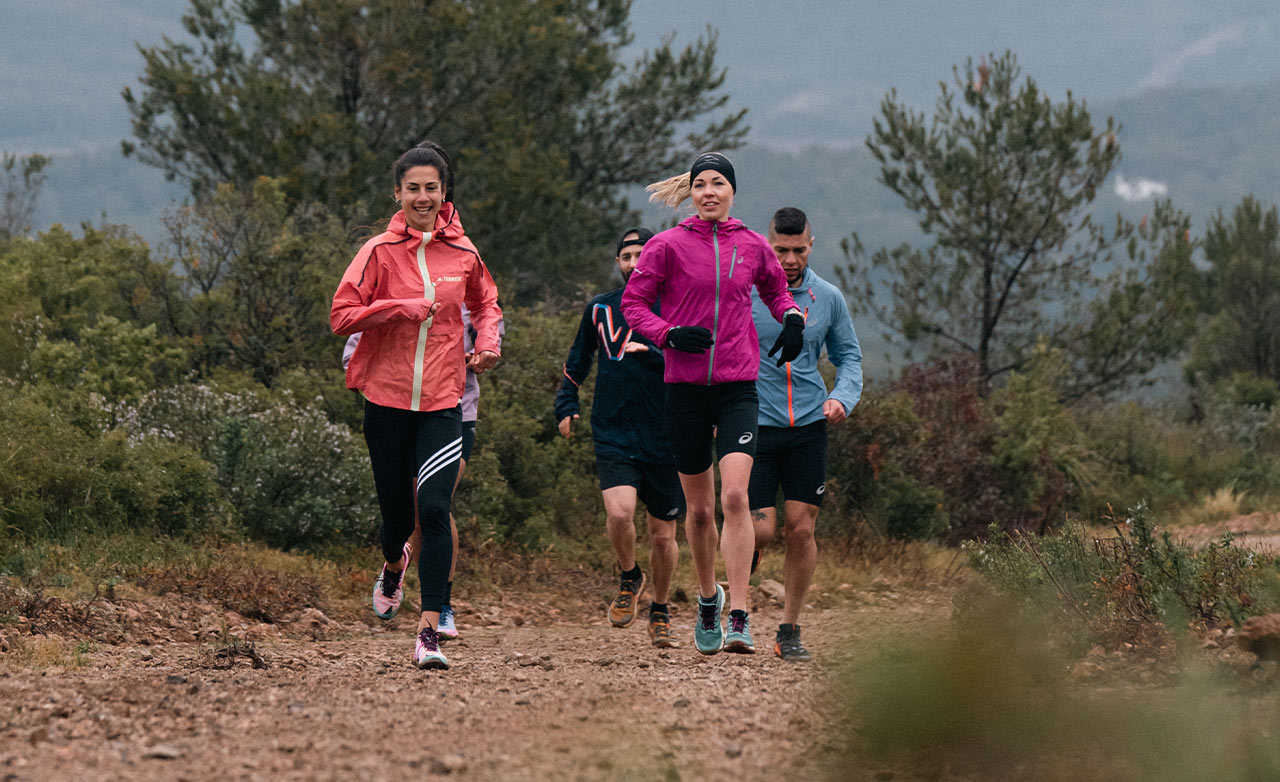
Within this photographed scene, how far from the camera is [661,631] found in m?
7.17

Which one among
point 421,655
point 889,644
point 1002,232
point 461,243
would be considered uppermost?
point 1002,232

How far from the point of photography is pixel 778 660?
6320 millimetres

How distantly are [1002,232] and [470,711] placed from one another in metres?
20.5

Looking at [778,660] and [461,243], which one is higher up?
[461,243]

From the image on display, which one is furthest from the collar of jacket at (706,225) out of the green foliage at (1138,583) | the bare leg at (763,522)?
the green foliage at (1138,583)

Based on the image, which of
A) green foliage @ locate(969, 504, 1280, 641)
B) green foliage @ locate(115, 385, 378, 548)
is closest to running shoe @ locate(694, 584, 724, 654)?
green foliage @ locate(969, 504, 1280, 641)

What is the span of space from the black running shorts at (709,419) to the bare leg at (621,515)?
822 millimetres

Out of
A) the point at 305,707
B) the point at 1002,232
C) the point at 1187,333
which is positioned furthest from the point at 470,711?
the point at 1187,333

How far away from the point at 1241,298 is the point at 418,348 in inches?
1195

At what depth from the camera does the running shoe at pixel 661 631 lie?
7117 millimetres

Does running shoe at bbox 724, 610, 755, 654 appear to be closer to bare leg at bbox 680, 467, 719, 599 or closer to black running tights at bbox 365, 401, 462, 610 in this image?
bare leg at bbox 680, 467, 719, 599

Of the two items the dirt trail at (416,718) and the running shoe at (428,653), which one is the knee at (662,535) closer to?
the dirt trail at (416,718)

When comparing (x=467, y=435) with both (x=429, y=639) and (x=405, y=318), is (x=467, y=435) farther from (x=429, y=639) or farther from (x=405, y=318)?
(x=429, y=639)

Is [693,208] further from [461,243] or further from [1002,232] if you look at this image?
[1002,232]
